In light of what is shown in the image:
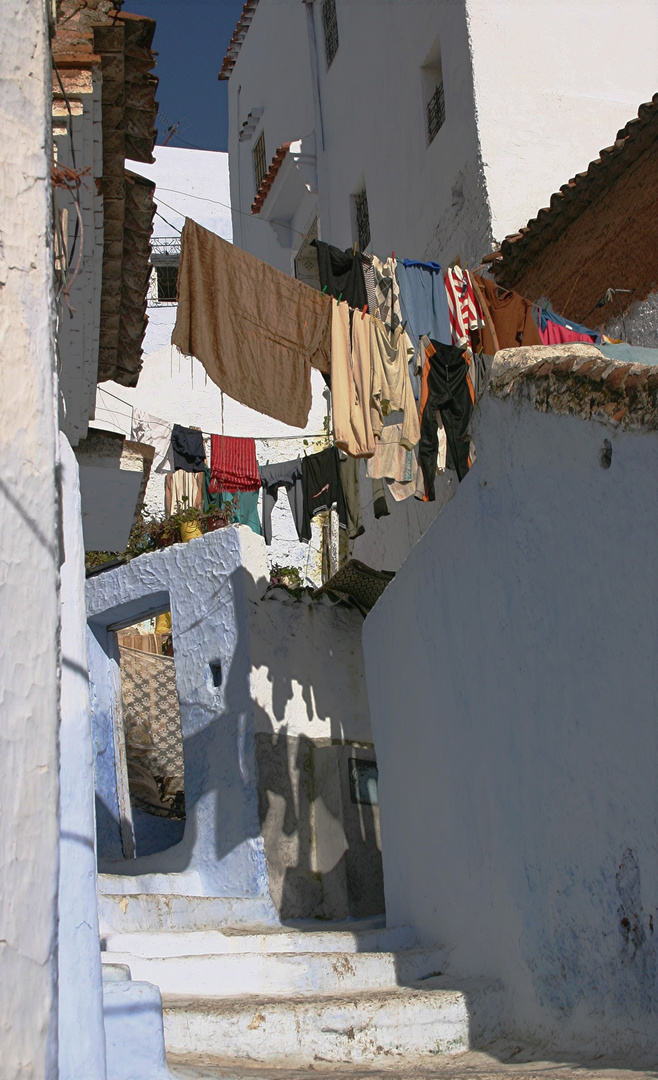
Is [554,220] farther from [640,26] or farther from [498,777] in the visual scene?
[498,777]

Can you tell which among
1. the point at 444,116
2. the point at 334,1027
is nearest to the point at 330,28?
the point at 444,116

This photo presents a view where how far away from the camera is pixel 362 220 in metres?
16.5

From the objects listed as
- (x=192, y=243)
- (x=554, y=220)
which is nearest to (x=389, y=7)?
(x=554, y=220)

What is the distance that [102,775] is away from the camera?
999 cm

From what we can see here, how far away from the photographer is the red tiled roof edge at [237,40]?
2202cm

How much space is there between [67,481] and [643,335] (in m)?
7.21

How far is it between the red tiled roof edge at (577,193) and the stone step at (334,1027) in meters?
7.62

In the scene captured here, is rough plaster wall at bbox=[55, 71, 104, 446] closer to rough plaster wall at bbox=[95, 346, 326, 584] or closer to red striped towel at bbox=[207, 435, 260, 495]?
red striped towel at bbox=[207, 435, 260, 495]

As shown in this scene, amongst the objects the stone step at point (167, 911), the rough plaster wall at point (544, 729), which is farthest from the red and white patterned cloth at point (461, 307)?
the stone step at point (167, 911)

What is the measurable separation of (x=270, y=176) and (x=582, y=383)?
1492cm

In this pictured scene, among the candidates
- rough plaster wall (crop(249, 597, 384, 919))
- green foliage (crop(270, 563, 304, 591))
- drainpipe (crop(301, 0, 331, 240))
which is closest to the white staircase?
rough plaster wall (crop(249, 597, 384, 919))

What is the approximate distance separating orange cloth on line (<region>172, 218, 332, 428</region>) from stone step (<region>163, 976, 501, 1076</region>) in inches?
151

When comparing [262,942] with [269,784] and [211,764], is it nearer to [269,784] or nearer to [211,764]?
[269,784]

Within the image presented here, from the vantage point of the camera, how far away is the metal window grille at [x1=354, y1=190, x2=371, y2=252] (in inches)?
643
